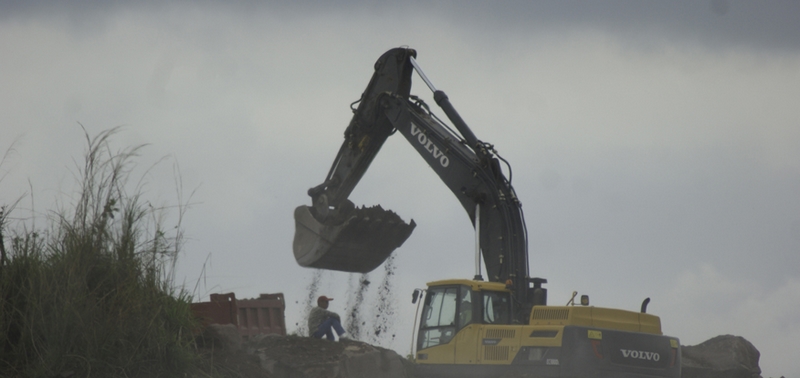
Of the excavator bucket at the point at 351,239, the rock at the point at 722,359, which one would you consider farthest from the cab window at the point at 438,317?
the rock at the point at 722,359

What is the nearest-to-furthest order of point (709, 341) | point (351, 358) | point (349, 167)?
point (351, 358) < point (349, 167) < point (709, 341)

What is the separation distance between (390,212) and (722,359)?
6904mm

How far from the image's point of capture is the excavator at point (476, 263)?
11203 mm

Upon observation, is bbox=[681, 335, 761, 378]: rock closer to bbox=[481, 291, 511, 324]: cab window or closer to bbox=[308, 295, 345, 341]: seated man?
bbox=[481, 291, 511, 324]: cab window

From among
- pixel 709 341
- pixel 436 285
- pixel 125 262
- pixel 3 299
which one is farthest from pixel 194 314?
pixel 709 341

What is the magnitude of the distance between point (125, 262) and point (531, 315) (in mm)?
5686

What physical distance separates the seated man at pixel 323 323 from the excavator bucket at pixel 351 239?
1950mm

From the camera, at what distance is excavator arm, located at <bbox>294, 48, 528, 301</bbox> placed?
12.7 meters

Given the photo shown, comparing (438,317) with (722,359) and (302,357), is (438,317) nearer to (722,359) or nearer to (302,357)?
(302,357)

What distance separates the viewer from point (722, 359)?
1653 centimetres

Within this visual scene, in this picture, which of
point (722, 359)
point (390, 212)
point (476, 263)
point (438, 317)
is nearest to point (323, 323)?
point (438, 317)

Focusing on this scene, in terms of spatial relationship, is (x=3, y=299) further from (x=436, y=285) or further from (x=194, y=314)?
(x=436, y=285)

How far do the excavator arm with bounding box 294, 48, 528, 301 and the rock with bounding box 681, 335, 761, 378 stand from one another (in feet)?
17.9

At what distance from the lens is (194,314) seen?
8.90 metres
